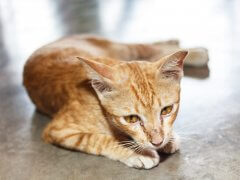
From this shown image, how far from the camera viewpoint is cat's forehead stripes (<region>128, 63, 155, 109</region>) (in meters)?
2.12

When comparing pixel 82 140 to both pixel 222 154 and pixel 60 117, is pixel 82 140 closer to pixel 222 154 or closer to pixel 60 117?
pixel 60 117

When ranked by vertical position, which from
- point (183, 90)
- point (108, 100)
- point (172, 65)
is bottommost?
point (183, 90)

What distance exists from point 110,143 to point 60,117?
0.36 m

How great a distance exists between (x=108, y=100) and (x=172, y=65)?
1.19 ft

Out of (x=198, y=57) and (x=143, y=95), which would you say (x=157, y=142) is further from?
(x=198, y=57)

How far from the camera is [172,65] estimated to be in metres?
2.15

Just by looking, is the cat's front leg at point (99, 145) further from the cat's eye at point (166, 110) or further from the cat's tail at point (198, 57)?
the cat's tail at point (198, 57)

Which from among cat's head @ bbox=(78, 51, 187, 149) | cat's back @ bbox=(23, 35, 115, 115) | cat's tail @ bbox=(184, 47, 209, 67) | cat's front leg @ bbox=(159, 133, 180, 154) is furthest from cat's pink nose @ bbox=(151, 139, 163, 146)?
cat's tail @ bbox=(184, 47, 209, 67)

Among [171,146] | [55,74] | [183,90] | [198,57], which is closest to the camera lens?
[171,146]

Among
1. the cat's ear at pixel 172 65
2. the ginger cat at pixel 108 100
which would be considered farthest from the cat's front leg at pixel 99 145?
the cat's ear at pixel 172 65

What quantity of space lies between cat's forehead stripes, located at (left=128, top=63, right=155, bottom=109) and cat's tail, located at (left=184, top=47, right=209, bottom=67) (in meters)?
1.33

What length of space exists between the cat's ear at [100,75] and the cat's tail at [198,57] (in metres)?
1.42

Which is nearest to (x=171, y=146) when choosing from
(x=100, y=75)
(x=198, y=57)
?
(x=100, y=75)

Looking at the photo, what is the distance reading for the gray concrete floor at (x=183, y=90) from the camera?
2322mm
